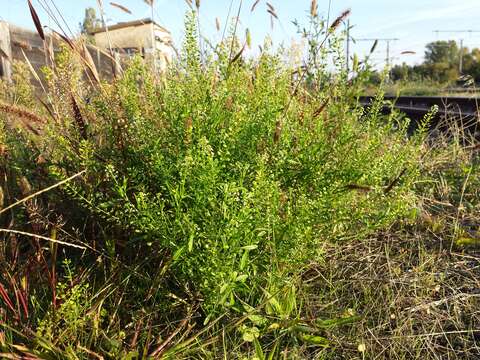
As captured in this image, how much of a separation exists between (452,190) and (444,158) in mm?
602

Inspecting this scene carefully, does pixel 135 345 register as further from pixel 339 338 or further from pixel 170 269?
pixel 339 338

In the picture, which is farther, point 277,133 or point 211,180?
point 277,133

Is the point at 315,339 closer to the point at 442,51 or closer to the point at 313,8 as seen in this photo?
the point at 313,8

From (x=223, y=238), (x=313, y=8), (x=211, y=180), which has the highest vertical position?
(x=313, y=8)

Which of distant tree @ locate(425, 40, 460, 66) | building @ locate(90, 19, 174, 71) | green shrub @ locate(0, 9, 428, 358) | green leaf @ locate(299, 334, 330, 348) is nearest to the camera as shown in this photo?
green shrub @ locate(0, 9, 428, 358)

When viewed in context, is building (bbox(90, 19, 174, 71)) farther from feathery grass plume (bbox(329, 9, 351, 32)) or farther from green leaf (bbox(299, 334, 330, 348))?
green leaf (bbox(299, 334, 330, 348))

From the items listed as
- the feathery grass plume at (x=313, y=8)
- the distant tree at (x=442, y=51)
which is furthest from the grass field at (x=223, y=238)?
the distant tree at (x=442, y=51)

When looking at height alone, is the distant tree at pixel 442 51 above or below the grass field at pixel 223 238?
above

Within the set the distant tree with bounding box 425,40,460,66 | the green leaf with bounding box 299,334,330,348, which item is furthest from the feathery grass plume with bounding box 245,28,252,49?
the distant tree with bounding box 425,40,460,66

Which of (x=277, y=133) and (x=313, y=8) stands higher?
(x=313, y=8)

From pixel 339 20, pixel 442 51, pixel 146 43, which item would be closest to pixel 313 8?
pixel 339 20

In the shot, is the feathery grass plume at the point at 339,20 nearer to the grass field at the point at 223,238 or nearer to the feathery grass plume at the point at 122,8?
the grass field at the point at 223,238

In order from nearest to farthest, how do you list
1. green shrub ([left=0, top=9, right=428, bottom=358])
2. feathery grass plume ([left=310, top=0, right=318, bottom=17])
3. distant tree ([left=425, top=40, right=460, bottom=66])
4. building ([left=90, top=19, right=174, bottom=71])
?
green shrub ([left=0, top=9, right=428, bottom=358])
feathery grass plume ([left=310, top=0, right=318, bottom=17])
building ([left=90, top=19, right=174, bottom=71])
distant tree ([left=425, top=40, right=460, bottom=66])

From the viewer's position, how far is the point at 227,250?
174cm
